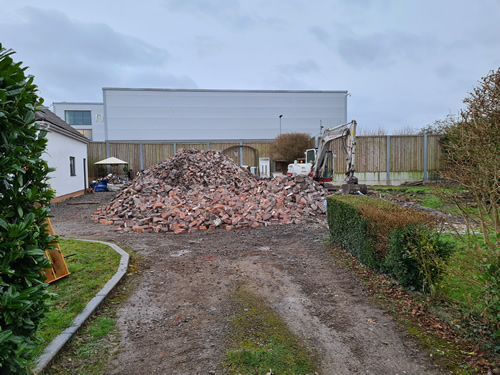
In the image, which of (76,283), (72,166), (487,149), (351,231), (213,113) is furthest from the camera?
(213,113)

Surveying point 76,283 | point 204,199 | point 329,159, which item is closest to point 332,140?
point 329,159

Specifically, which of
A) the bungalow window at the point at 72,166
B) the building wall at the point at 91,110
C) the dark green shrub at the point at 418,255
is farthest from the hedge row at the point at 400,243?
the building wall at the point at 91,110

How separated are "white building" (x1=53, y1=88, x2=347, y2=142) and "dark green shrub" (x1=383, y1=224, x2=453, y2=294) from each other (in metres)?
32.7

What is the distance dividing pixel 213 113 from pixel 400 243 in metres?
34.9

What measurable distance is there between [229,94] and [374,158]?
66.6ft

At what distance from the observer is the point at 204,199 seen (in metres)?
11.9

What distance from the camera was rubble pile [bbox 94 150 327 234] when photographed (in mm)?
10180

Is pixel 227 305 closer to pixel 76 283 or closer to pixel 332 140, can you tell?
pixel 76 283

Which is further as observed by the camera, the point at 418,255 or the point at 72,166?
the point at 72,166

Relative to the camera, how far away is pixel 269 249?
7.52 m

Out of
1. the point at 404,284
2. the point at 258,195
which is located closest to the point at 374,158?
the point at 258,195

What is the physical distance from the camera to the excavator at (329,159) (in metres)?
13.3

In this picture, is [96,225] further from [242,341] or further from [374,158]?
[374,158]

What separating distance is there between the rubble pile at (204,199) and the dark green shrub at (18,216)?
714 cm
